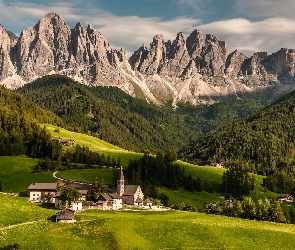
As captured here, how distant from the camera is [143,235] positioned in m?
92.9

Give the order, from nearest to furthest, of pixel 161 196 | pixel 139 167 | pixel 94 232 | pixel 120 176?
pixel 94 232, pixel 120 176, pixel 161 196, pixel 139 167

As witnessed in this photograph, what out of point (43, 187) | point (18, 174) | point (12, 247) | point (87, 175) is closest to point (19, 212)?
point (12, 247)

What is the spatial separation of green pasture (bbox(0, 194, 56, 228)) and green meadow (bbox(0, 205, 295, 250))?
17.3ft

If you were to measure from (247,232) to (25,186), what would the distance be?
293ft

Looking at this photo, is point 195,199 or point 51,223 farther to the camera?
point 195,199

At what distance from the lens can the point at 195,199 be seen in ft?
583

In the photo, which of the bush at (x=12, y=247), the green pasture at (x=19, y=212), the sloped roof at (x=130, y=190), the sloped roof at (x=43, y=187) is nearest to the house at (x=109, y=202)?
the sloped roof at (x=130, y=190)

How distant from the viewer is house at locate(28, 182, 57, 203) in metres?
137

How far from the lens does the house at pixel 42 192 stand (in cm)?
13700

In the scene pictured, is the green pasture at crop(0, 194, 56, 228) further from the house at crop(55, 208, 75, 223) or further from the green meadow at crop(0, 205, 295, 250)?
the house at crop(55, 208, 75, 223)

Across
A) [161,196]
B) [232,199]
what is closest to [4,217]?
[161,196]

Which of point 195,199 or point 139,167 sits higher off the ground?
point 139,167

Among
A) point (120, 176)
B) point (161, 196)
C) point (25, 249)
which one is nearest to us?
point (25, 249)

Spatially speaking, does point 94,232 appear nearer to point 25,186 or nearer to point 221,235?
point 221,235
